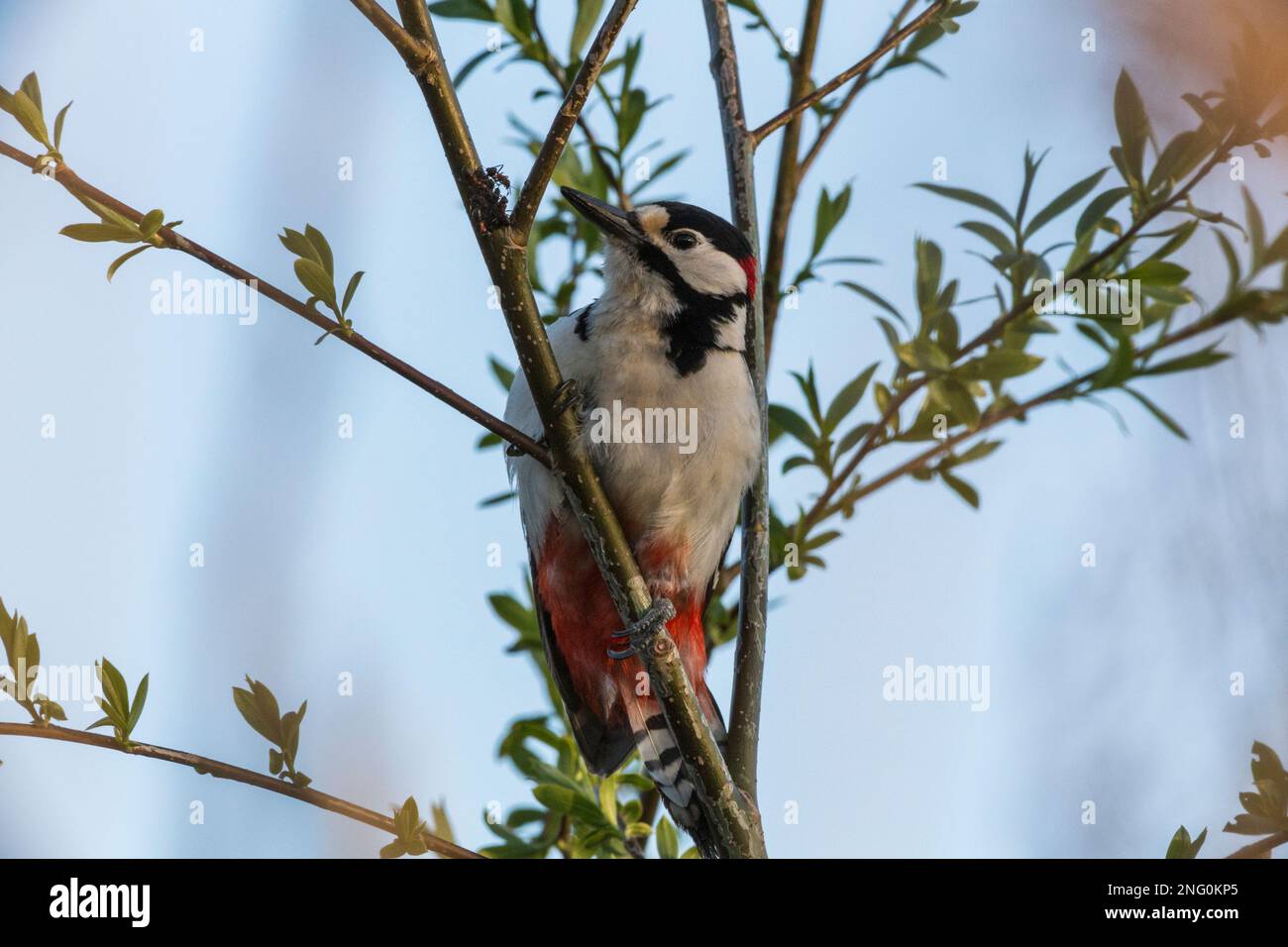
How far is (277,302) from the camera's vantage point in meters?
2.12

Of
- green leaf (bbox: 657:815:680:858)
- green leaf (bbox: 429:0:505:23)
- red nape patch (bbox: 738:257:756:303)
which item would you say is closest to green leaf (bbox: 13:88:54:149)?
green leaf (bbox: 429:0:505:23)

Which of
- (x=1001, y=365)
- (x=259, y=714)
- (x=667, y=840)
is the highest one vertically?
(x=1001, y=365)

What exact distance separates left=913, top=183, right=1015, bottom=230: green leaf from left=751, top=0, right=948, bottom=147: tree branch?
1.20 ft

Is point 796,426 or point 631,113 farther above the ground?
point 631,113

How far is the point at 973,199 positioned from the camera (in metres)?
2.89

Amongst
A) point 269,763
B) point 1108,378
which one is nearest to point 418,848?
point 269,763

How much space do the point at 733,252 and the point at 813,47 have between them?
583 millimetres

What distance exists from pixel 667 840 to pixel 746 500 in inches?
32.6

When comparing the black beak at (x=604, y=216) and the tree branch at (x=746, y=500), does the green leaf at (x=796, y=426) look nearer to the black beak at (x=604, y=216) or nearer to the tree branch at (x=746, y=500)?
the tree branch at (x=746, y=500)

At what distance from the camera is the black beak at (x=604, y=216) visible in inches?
129

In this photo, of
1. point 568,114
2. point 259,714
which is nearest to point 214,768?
point 259,714

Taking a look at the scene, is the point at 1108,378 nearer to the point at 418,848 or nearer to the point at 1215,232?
the point at 1215,232

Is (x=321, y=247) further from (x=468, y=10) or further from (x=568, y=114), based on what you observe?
(x=468, y=10)

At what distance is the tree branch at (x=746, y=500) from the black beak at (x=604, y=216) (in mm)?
346
